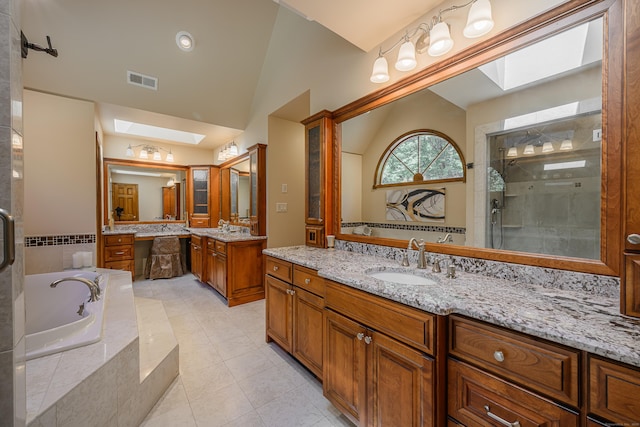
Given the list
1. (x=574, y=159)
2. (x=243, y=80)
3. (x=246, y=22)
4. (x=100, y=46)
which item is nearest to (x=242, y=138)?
(x=243, y=80)

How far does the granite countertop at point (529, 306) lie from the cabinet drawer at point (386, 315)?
41mm

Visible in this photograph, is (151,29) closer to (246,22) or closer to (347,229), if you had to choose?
(246,22)

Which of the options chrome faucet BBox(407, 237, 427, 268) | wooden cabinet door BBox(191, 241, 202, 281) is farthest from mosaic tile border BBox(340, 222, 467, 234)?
wooden cabinet door BBox(191, 241, 202, 281)

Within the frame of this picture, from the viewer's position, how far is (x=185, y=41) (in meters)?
3.00

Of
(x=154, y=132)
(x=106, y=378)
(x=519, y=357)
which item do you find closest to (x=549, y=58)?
(x=519, y=357)

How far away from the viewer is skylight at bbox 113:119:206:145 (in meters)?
4.18

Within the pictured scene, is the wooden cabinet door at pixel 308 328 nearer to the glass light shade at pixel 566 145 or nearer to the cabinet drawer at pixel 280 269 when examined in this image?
the cabinet drawer at pixel 280 269

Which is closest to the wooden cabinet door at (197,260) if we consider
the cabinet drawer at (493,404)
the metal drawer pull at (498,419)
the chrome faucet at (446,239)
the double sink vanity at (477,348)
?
the double sink vanity at (477,348)

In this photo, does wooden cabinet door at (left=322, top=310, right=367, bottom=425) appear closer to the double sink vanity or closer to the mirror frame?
the double sink vanity

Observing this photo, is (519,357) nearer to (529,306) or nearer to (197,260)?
(529,306)

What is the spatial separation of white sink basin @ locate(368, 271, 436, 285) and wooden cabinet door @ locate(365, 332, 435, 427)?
453mm

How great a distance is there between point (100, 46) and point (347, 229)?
Answer: 3.26 meters

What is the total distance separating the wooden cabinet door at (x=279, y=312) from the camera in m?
2.01

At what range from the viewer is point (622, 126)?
0.95 metres
